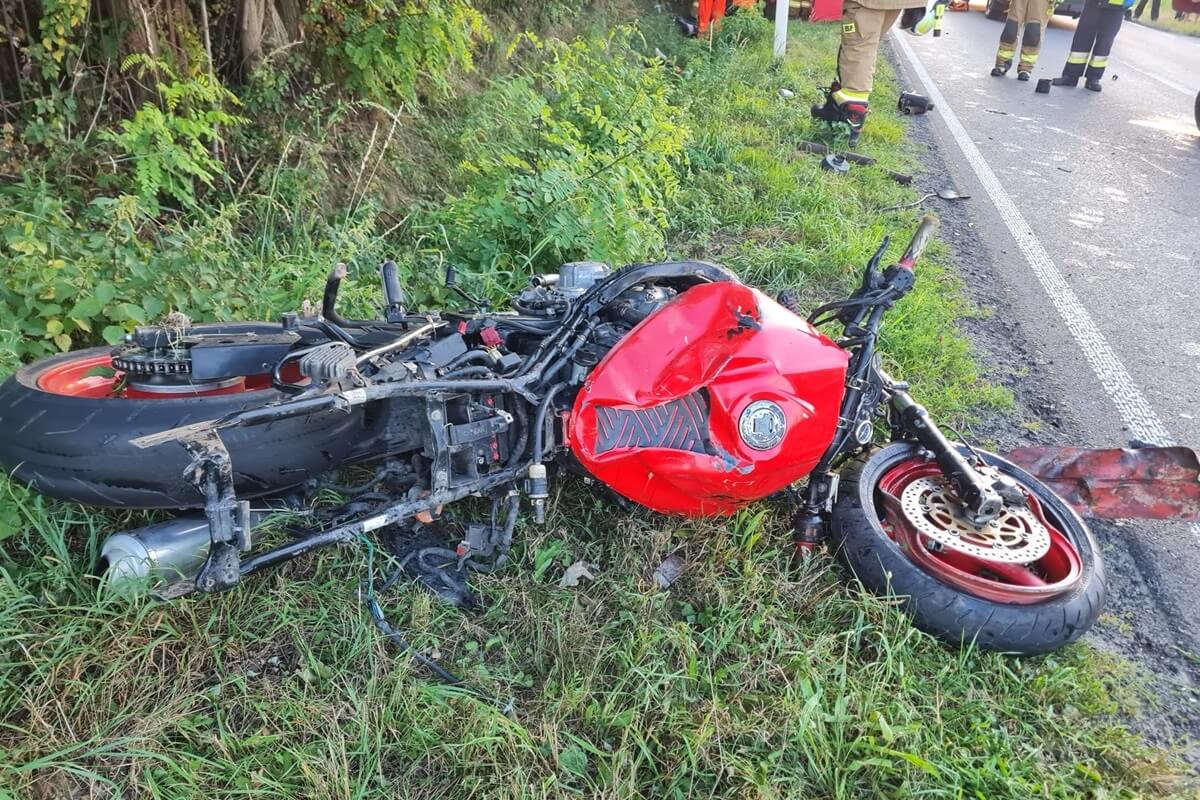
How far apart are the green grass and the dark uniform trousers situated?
975cm

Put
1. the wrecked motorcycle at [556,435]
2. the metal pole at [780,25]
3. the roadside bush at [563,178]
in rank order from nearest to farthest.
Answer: the wrecked motorcycle at [556,435]
the roadside bush at [563,178]
the metal pole at [780,25]

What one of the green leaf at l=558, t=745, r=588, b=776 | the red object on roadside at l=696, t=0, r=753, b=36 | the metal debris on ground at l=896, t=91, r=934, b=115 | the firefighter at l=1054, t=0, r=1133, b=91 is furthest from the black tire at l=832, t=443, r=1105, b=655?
the firefighter at l=1054, t=0, r=1133, b=91

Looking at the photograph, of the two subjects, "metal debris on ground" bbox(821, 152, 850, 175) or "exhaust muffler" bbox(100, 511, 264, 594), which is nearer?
"exhaust muffler" bbox(100, 511, 264, 594)

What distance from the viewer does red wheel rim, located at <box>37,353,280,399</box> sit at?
2275 millimetres

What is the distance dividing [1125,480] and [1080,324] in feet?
5.51

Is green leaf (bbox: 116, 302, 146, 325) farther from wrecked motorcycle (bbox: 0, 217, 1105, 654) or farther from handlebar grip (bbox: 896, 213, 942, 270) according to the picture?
handlebar grip (bbox: 896, 213, 942, 270)

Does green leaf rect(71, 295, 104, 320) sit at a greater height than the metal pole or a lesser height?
lesser

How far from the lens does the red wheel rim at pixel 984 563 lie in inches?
87.4

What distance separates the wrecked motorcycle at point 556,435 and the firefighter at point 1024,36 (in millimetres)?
9152

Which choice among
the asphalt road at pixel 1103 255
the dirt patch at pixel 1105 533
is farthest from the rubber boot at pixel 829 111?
the dirt patch at pixel 1105 533

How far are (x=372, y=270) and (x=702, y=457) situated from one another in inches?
93.9

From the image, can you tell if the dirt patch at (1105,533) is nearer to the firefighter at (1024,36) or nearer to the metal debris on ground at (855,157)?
the metal debris on ground at (855,157)

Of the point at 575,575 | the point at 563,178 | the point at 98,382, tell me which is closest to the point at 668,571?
the point at 575,575

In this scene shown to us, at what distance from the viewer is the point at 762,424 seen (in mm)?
2273
